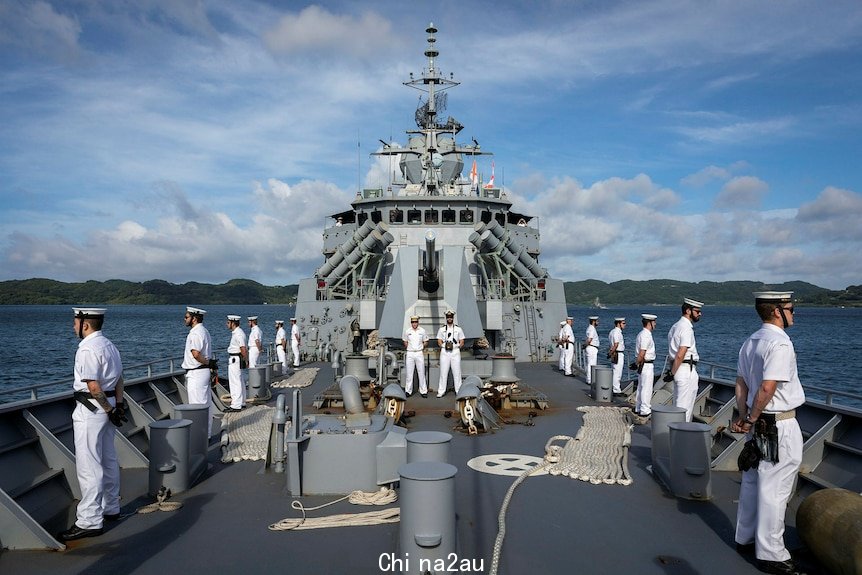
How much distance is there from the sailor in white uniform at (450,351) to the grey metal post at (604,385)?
2105 mm

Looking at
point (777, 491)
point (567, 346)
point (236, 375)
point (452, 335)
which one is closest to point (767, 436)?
point (777, 491)

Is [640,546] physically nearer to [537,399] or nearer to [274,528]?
[274,528]

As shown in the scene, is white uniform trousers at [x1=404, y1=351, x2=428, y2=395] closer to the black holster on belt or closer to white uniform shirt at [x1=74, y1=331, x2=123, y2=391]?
white uniform shirt at [x1=74, y1=331, x2=123, y2=391]

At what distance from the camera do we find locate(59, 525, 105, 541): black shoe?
3555 mm

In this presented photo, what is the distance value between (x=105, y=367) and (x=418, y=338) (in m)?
5.16

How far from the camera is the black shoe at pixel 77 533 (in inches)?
140

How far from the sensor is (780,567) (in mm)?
3096

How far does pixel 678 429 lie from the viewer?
168 inches

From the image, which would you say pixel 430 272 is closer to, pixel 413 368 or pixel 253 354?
Result: pixel 413 368

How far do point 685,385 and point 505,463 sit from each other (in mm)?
2100

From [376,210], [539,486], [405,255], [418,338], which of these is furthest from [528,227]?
[539,486]

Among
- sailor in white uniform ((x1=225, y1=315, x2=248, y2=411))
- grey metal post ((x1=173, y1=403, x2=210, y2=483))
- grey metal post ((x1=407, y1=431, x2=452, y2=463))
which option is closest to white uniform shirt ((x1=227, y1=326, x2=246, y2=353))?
sailor in white uniform ((x1=225, y1=315, x2=248, y2=411))

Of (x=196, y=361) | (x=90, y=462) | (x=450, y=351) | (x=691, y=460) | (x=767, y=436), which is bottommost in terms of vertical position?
(x=691, y=460)

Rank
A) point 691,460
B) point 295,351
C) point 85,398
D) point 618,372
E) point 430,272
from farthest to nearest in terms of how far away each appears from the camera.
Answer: point 295,351 → point 618,372 → point 430,272 → point 691,460 → point 85,398
